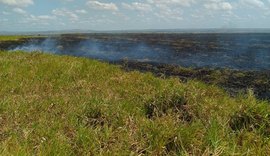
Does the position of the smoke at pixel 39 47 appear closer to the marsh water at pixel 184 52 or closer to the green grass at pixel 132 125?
the marsh water at pixel 184 52

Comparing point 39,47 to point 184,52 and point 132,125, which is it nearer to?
point 184,52

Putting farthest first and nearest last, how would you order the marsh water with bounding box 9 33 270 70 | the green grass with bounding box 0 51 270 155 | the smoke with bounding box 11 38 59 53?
the smoke with bounding box 11 38 59 53 < the marsh water with bounding box 9 33 270 70 < the green grass with bounding box 0 51 270 155

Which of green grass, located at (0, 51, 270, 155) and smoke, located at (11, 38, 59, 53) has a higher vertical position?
green grass, located at (0, 51, 270, 155)

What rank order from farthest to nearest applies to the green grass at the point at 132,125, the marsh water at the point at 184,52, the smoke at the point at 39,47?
the smoke at the point at 39,47 → the marsh water at the point at 184,52 → the green grass at the point at 132,125

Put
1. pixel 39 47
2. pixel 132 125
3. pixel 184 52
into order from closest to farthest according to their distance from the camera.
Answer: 1. pixel 132 125
2. pixel 184 52
3. pixel 39 47

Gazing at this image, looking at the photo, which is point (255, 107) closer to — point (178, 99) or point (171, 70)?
point (178, 99)

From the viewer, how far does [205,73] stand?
25.4m

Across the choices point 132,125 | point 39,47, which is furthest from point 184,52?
point 132,125

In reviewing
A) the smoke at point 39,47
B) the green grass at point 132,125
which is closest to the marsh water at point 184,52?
the smoke at point 39,47

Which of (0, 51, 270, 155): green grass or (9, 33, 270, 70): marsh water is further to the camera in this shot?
(9, 33, 270, 70): marsh water

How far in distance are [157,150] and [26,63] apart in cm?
1401

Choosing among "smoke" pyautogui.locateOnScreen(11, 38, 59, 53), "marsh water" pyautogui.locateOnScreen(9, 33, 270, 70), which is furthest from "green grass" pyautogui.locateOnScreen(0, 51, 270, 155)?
"smoke" pyautogui.locateOnScreen(11, 38, 59, 53)

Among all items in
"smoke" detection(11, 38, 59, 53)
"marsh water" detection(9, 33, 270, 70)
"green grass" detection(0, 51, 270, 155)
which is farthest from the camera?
"smoke" detection(11, 38, 59, 53)

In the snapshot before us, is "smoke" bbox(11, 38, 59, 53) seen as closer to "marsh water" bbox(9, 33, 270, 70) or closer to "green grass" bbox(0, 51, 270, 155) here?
"marsh water" bbox(9, 33, 270, 70)
